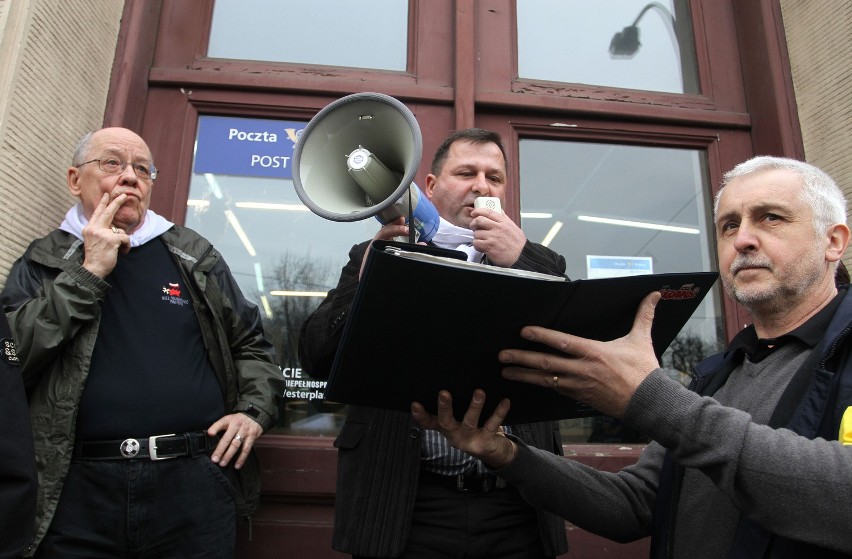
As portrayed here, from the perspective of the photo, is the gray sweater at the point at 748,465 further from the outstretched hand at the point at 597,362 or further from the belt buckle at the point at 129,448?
the belt buckle at the point at 129,448

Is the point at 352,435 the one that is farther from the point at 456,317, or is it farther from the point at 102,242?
the point at 102,242

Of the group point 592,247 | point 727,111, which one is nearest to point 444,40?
point 592,247

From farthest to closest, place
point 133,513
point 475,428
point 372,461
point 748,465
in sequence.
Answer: point 133,513, point 372,461, point 475,428, point 748,465

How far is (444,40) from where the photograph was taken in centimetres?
325

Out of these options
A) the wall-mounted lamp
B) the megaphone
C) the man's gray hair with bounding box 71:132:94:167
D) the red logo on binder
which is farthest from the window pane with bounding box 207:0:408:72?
the red logo on binder

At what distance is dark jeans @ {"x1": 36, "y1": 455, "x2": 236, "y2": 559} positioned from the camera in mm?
1884

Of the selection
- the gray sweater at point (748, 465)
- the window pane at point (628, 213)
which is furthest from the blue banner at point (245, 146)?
the gray sweater at point (748, 465)

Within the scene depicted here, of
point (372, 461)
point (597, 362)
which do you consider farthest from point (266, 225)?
point (597, 362)

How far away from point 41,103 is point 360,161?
1598 millimetres

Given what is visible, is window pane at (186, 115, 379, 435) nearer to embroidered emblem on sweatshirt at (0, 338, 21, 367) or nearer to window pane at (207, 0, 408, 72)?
window pane at (207, 0, 408, 72)

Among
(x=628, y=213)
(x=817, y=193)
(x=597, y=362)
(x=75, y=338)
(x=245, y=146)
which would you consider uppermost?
(x=245, y=146)

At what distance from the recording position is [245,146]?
3035 millimetres

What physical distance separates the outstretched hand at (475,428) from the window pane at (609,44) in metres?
2.39

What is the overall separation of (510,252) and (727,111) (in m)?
2.31
